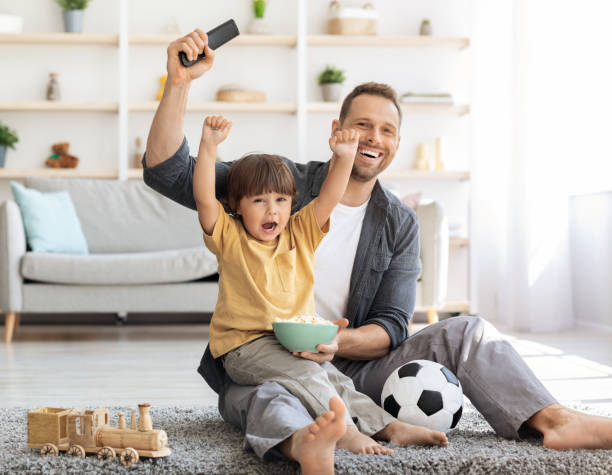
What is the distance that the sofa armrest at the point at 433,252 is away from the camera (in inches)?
167

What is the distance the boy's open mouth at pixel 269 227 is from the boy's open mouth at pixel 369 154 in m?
0.31

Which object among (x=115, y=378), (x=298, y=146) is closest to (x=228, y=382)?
(x=115, y=378)

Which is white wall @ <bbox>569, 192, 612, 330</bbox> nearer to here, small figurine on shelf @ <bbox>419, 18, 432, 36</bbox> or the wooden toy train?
small figurine on shelf @ <bbox>419, 18, 432, 36</bbox>

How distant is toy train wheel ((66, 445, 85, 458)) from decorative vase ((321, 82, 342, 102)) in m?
4.02

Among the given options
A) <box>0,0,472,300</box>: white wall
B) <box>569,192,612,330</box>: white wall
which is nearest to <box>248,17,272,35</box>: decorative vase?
<box>0,0,472,300</box>: white wall

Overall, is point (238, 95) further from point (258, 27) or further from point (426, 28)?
point (426, 28)

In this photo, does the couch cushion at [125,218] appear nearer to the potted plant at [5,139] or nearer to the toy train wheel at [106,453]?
the potted plant at [5,139]

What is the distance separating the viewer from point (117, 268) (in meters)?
3.93

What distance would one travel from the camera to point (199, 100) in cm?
548

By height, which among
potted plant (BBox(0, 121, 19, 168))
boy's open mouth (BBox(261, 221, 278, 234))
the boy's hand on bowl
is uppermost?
potted plant (BBox(0, 121, 19, 168))

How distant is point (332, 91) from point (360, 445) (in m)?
4.00

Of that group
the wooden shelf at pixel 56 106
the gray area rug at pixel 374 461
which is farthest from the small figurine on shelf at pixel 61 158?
the gray area rug at pixel 374 461

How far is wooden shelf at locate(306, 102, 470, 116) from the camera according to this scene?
5.24m

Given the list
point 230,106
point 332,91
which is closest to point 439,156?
point 332,91
